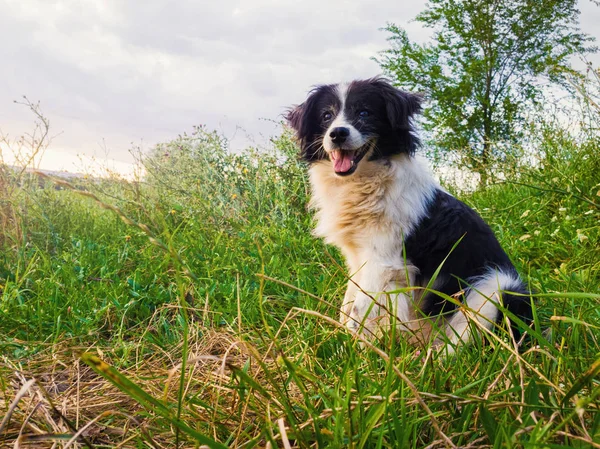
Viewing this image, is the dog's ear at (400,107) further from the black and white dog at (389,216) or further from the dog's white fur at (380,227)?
the dog's white fur at (380,227)

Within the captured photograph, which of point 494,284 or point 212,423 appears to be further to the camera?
point 494,284

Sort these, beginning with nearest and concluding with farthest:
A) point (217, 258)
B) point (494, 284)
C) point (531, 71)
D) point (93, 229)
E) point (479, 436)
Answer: point (479, 436) → point (494, 284) → point (217, 258) → point (93, 229) → point (531, 71)

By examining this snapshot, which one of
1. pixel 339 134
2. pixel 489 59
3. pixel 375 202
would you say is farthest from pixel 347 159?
pixel 489 59

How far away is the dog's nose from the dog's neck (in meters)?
0.22

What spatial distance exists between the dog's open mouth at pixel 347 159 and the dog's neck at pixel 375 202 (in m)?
0.04

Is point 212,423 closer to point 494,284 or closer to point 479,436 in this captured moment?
point 479,436

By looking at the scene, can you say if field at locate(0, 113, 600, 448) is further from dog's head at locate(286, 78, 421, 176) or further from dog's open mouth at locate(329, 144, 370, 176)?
A: dog's head at locate(286, 78, 421, 176)

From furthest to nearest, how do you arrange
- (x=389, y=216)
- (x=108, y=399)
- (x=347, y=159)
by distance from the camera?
(x=347, y=159) < (x=389, y=216) < (x=108, y=399)

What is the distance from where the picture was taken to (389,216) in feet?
9.07

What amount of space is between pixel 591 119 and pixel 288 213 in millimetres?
3403

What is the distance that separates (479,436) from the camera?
3.83 ft

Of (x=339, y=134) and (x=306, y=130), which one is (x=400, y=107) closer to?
(x=339, y=134)

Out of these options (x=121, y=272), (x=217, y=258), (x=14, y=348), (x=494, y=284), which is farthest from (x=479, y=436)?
(x=121, y=272)

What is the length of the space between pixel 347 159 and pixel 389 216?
0.54m
